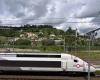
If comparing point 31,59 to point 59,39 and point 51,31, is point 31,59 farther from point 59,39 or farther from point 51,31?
point 51,31

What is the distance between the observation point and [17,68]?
35.9 metres

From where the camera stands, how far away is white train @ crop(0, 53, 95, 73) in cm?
3562

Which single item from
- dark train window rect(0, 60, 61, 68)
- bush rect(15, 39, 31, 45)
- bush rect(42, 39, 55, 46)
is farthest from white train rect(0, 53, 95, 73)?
bush rect(15, 39, 31, 45)

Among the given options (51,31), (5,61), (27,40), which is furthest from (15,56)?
(51,31)

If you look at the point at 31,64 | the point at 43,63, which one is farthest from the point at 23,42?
the point at 43,63

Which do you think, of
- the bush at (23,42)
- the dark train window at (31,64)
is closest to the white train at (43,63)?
the dark train window at (31,64)

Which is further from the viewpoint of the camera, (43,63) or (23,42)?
(23,42)

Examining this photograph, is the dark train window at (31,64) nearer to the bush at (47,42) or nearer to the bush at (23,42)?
the bush at (47,42)

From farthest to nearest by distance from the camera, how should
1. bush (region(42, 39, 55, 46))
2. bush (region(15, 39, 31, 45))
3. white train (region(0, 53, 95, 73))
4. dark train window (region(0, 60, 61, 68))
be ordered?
1. bush (region(15, 39, 31, 45))
2. bush (region(42, 39, 55, 46))
3. dark train window (region(0, 60, 61, 68))
4. white train (region(0, 53, 95, 73))

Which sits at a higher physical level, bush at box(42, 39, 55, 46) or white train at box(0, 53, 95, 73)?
bush at box(42, 39, 55, 46)

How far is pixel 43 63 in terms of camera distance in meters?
36.2

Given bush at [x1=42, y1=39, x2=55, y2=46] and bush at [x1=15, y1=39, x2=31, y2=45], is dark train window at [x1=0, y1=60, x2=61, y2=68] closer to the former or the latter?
bush at [x1=42, y1=39, x2=55, y2=46]

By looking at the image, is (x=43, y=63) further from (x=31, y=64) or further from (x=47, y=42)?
(x=47, y=42)

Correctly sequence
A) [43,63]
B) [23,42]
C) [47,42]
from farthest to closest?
[23,42], [47,42], [43,63]
